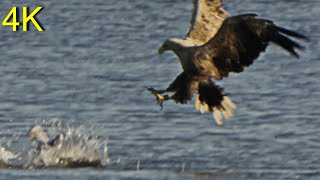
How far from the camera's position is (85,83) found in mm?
15086

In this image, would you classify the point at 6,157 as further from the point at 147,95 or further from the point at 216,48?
the point at 147,95

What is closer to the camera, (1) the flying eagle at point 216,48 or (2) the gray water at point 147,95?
(1) the flying eagle at point 216,48

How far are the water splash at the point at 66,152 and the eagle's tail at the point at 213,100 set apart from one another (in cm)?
107

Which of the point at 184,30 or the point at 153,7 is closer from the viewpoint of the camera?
Answer: the point at 184,30

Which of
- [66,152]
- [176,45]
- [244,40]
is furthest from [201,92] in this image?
[66,152]

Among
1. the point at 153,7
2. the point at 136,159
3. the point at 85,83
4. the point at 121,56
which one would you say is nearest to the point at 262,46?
the point at 136,159

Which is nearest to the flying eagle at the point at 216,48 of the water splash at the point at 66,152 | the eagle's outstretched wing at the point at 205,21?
the eagle's outstretched wing at the point at 205,21

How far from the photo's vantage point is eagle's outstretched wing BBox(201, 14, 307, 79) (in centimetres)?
1078

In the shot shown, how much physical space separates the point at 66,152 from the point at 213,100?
152 centimetres

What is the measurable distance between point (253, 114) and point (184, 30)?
12.8 feet

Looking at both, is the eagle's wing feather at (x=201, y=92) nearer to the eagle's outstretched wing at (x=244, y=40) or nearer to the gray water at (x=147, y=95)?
the eagle's outstretched wing at (x=244, y=40)

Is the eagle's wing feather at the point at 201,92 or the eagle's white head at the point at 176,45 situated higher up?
the eagle's white head at the point at 176,45

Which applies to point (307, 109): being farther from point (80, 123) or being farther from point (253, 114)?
point (80, 123)

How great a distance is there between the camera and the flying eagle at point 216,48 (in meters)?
10.8
